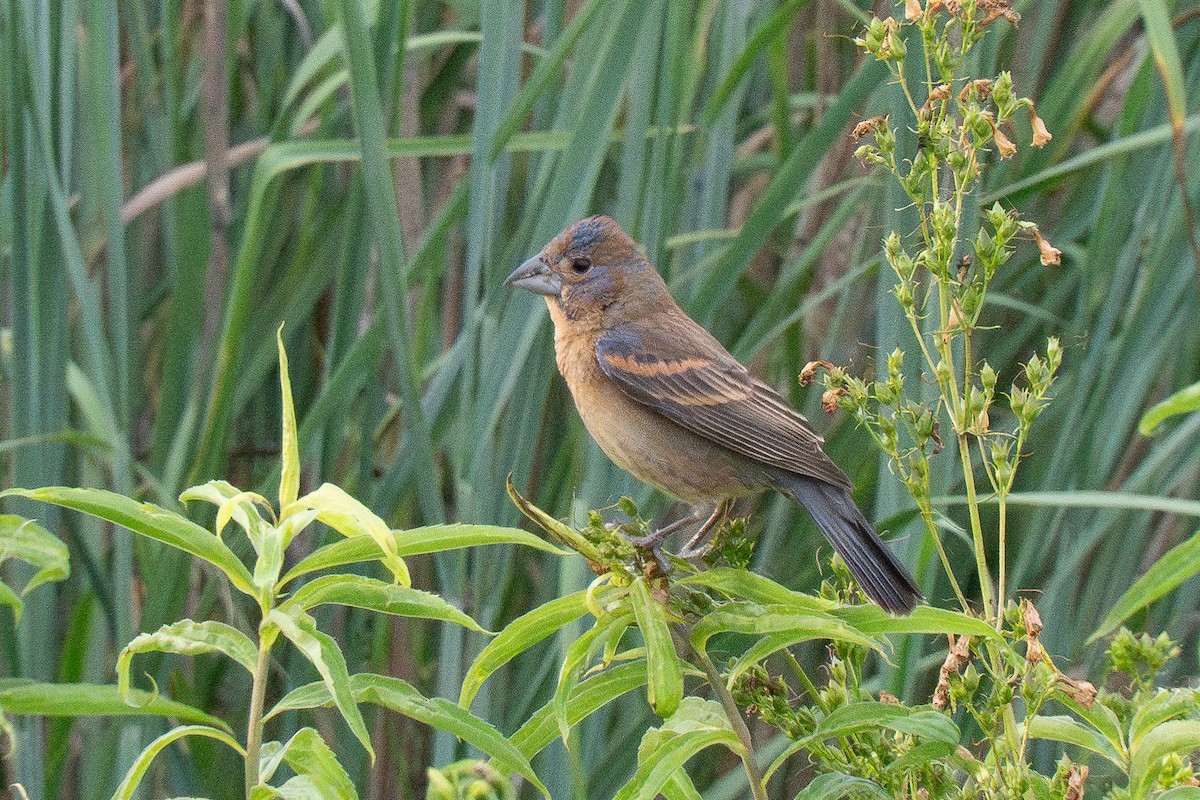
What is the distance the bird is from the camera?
2.54m

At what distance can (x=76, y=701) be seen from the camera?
4.54 feet

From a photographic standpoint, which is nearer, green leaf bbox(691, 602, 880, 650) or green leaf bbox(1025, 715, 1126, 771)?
green leaf bbox(691, 602, 880, 650)

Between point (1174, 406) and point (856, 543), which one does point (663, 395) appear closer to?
point (856, 543)

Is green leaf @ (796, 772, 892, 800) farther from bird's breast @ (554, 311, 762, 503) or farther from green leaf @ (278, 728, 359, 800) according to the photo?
bird's breast @ (554, 311, 762, 503)

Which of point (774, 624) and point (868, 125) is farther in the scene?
point (868, 125)

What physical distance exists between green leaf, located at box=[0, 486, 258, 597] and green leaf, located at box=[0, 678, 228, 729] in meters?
0.20

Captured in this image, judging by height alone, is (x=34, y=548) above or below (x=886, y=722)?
above

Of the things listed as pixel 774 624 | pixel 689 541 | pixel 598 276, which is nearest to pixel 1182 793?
pixel 774 624

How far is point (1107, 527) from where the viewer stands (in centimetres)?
283

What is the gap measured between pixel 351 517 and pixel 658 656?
313 millimetres

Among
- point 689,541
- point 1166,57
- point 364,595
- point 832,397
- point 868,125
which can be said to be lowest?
point 689,541

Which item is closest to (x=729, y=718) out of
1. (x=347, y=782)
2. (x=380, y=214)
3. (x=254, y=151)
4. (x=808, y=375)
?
(x=347, y=782)

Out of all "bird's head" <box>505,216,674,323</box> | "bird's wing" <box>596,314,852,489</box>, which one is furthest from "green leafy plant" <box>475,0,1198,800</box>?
"bird's head" <box>505,216,674,323</box>

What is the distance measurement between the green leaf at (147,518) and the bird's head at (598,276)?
5.78ft
